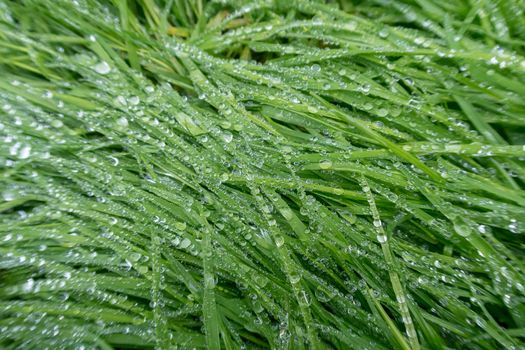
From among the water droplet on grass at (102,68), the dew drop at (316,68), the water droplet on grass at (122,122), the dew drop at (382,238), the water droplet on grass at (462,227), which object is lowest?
the water droplet on grass at (122,122)

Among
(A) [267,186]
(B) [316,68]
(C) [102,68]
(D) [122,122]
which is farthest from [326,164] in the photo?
(C) [102,68]

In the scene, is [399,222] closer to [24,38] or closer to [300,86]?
[300,86]

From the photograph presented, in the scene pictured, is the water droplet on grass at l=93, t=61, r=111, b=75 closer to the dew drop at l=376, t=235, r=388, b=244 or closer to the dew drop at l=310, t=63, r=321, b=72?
the dew drop at l=310, t=63, r=321, b=72

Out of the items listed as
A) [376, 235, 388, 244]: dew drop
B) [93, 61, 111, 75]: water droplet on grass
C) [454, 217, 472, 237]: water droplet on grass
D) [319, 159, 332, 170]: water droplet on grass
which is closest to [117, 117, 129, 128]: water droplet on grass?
[93, 61, 111, 75]: water droplet on grass

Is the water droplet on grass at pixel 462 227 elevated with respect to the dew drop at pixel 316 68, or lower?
lower

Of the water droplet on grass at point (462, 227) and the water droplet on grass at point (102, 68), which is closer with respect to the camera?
the water droplet on grass at point (462, 227)

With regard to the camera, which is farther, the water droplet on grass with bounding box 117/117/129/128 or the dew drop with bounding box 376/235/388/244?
the water droplet on grass with bounding box 117/117/129/128

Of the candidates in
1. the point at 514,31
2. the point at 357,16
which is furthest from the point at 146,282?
the point at 514,31

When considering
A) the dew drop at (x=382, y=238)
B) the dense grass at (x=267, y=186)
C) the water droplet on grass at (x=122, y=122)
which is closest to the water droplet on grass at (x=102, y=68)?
the dense grass at (x=267, y=186)

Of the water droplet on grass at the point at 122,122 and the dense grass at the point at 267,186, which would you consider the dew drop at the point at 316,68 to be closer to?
the dense grass at the point at 267,186
